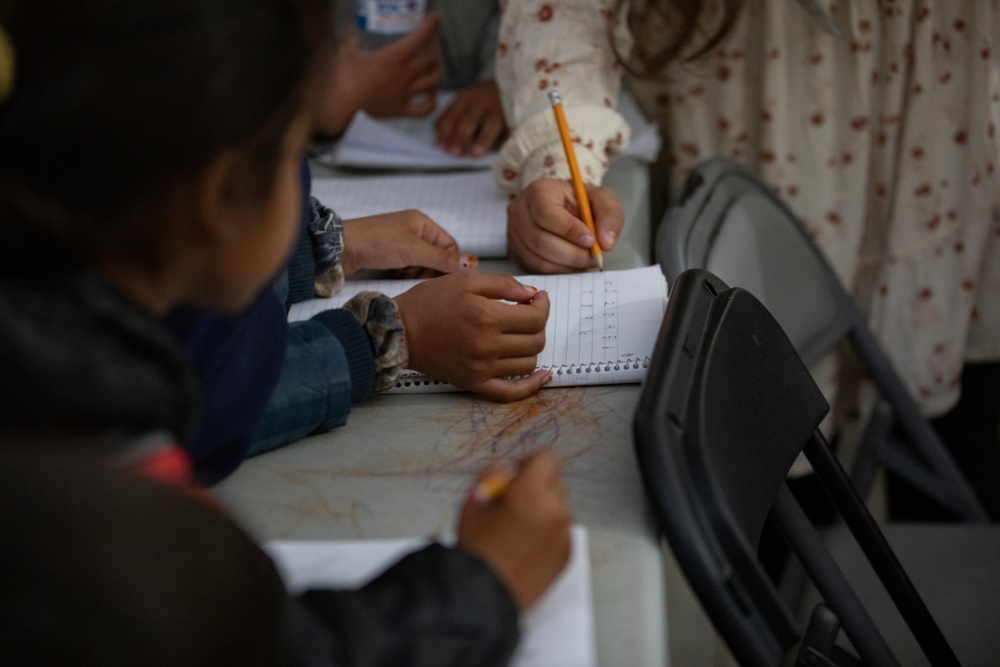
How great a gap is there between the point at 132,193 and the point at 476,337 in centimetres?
42

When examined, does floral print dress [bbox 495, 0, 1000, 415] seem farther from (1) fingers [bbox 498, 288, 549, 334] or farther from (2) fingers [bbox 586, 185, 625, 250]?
(1) fingers [bbox 498, 288, 549, 334]

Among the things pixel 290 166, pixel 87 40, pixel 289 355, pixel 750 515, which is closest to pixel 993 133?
pixel 750 515

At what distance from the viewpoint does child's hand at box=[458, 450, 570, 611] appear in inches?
20.6

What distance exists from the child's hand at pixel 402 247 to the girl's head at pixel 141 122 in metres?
0.54

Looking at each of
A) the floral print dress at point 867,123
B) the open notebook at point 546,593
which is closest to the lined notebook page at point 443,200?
the floral print dress at point 867,123

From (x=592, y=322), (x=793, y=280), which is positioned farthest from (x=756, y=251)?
(x=592, y=322)

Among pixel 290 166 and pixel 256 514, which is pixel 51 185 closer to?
pixel 290 166

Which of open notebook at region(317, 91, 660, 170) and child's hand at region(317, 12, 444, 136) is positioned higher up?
child's hand at region(317, 12, 444, 136)

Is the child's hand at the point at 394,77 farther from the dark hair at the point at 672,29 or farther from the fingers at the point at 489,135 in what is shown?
the dark hair at the point at 672,29

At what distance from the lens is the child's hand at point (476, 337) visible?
0.81 meters

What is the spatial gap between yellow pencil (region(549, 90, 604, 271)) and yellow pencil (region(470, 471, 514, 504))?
454mm

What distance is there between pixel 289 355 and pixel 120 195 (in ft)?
1.34

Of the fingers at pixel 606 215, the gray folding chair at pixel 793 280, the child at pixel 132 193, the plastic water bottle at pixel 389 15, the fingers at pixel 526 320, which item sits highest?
the child at pixel 132 193

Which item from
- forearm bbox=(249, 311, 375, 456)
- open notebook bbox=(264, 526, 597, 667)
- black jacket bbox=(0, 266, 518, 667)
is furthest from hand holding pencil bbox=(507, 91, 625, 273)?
black jacket bbox=(0, 266, 518, 667)
